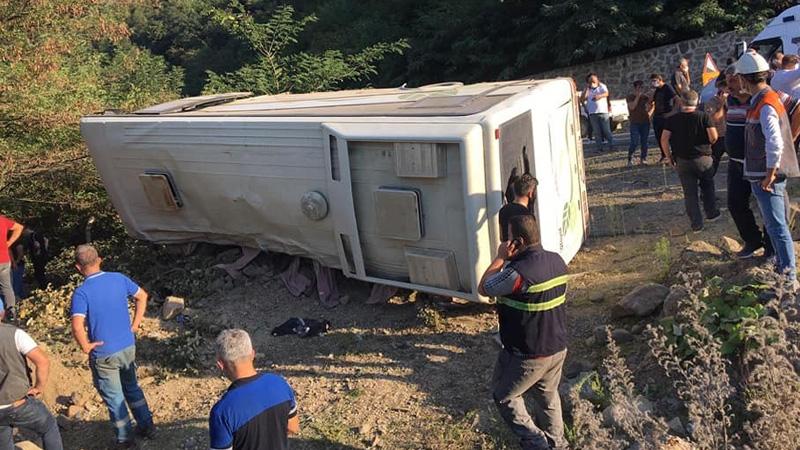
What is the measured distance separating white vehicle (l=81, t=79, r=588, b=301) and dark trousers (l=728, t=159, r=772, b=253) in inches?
56.6

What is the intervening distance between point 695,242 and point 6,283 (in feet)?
23.8

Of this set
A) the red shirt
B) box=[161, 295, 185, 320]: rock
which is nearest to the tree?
the red shirt

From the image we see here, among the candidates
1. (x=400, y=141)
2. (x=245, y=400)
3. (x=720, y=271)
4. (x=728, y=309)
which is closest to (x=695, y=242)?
(x=720, y=271)

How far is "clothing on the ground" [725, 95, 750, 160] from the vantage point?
17.7 ft

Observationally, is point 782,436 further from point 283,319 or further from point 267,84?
point 267,84

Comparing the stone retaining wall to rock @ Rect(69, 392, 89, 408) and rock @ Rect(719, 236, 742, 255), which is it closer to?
rock @ Rect(719, 236, 742, 255)

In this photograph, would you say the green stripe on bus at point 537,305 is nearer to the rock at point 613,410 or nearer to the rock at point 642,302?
the rock at point 613,410

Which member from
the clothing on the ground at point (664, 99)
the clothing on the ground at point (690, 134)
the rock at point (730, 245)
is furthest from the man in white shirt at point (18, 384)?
the clothing on the ground at point (664, 99)

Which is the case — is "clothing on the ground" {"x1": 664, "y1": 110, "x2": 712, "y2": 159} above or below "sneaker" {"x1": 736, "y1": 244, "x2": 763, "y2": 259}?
above

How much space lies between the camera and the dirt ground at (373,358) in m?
4.77

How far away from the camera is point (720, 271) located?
5.46 m

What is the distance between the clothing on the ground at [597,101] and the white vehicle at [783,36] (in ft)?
19.4

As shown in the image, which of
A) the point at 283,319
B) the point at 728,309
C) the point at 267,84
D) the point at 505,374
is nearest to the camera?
the point at 505,374

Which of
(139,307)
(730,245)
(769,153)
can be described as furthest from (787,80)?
(139,307)
